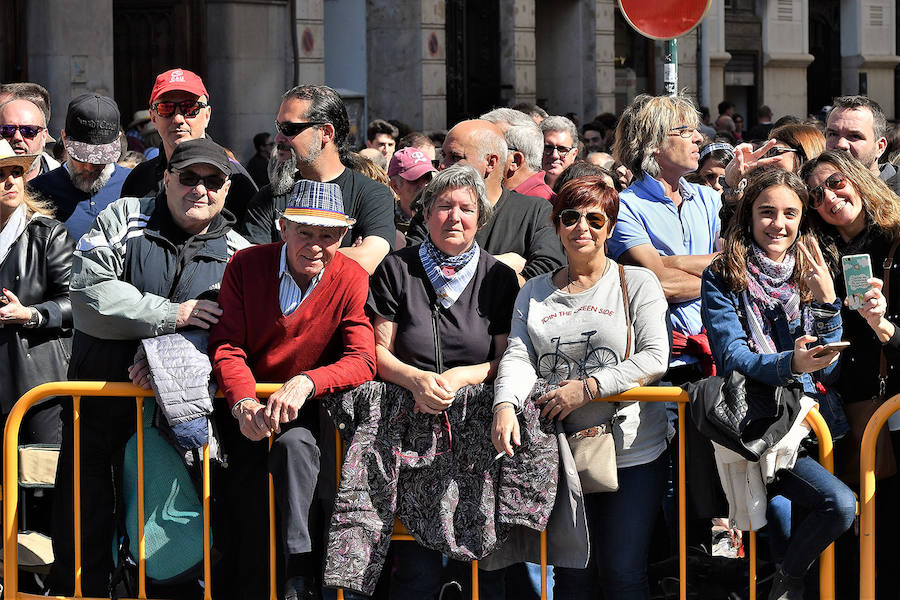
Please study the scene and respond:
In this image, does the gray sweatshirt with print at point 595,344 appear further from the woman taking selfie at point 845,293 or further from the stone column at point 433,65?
the stone column at point 433,65

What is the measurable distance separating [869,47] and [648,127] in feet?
83.8

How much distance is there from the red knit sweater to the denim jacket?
136 cm

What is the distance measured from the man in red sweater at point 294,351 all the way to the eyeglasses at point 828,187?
6.09 feet

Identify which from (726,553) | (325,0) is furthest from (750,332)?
Result: (325,0)

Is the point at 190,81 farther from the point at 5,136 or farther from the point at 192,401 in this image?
the point at 192,401

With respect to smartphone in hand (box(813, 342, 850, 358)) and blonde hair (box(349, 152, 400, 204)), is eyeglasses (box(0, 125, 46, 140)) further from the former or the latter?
smartphone in hand (box(813, 342, 850, 358))

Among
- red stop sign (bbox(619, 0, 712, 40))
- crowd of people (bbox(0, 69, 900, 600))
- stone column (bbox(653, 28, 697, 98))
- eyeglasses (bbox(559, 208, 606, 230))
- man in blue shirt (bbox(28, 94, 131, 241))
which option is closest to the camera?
crowd of people (bbox(0, 69, 900, 600))

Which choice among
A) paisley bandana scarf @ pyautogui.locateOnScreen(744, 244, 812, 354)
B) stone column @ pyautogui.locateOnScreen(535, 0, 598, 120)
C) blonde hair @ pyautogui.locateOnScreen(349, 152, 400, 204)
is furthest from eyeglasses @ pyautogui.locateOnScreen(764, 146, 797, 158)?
stone column @ pyautogui.locateOnScreen(535, 0, 598, 120)

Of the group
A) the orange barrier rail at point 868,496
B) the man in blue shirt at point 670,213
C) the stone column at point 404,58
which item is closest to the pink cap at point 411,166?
the man in blue shirt at point 670,213

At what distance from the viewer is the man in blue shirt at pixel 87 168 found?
7.14m

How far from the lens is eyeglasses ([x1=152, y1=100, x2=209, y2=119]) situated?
6.68 m

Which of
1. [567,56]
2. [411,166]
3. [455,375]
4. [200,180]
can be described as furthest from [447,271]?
[567,56]

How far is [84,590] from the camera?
5.65 m

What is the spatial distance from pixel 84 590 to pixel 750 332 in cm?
292
